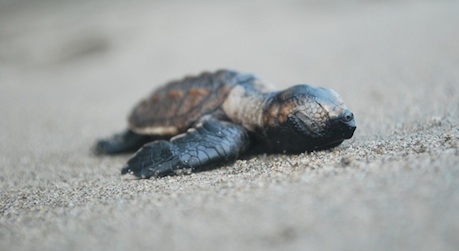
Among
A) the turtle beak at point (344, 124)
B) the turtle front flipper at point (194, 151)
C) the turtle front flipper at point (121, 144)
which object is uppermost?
the turtle beak at point (344, 124)

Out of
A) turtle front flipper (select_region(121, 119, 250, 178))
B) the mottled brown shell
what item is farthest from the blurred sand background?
the mottled brown shell

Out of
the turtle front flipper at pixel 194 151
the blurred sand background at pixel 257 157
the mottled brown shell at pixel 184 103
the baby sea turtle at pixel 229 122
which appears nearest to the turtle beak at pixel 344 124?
the baby sea turtle at pixel 229 122

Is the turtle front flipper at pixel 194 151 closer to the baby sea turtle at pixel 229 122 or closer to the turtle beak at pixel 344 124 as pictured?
the baby sea turtle at pixel 229 122

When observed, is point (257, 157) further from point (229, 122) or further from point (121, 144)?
point (121, 144)

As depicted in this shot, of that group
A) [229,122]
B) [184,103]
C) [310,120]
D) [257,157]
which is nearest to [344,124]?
[310,120]

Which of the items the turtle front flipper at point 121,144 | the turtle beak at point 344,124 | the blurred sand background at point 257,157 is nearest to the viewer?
the blurred sand background at point 257,157

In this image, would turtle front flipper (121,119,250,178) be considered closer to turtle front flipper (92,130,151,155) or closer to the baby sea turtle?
the baby sea turtle
